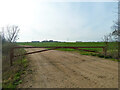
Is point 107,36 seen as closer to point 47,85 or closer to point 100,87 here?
point 100,87

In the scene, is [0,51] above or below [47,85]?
above

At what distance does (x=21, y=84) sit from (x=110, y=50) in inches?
450

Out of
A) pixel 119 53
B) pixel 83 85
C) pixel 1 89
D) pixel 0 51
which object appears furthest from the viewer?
pixel 119 53

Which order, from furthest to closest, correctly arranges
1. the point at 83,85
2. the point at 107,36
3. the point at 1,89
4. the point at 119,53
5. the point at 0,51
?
1. the point at 107,36
2. the point at 119,53
3. the point at 0,51
4. the point at 83,85
5. the point at 1,89

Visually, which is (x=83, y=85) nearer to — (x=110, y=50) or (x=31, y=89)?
(x=31, y=89)

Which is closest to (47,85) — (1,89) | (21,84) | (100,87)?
(21,84)

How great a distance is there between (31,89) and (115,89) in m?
3.53

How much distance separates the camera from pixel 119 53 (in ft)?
34.4

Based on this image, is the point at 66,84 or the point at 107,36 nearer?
the point at 66,84

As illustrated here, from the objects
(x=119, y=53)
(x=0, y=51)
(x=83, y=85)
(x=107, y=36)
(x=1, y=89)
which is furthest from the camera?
(x=107, y=36)

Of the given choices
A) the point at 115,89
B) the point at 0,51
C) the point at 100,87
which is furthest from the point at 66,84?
the point at 0,51

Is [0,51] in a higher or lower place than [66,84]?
higher

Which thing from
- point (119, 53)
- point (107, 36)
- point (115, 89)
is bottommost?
point (115, 89)

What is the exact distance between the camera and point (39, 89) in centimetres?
360
